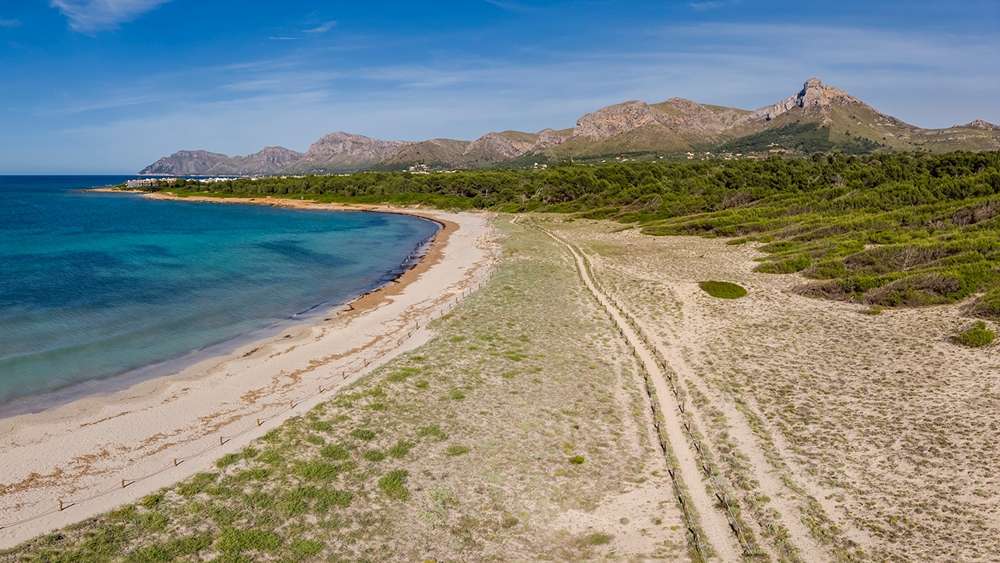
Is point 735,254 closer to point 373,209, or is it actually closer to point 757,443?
point 757,443

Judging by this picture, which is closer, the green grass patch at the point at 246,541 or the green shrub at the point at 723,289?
the green grass patch at the point at 246,541

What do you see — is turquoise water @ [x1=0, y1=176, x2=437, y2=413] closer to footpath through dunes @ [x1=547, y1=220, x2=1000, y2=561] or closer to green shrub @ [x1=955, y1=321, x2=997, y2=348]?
footpath through dunes @ [x1=547, y1=220, x2=1000, y2=561]

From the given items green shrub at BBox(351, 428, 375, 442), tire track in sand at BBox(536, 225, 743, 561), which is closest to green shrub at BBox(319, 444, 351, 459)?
green shrub at BBox(351, 428, 375, 442)

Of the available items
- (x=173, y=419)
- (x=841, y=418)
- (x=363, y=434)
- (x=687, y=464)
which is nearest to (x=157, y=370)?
(x=173, y=419)

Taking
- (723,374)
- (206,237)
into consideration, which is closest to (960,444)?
(723,374)

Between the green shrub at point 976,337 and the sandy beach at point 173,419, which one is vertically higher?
the green shrub at point 976,337

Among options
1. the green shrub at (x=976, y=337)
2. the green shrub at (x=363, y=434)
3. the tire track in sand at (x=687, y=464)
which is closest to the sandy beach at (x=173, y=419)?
the green shrub at (x=363, y=434)

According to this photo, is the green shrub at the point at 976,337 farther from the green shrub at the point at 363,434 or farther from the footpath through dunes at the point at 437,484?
the green shrub at the point at 363,434

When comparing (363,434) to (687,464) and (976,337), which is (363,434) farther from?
(976,337)
